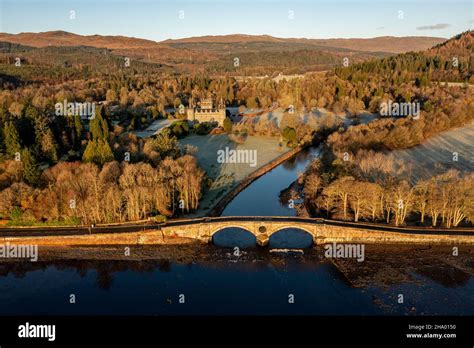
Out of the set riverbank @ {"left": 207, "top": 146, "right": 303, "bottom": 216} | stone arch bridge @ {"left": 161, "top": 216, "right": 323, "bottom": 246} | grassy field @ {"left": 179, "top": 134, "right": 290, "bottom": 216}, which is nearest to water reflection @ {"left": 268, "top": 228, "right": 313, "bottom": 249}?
stone arch bridge @ {"left": 161, "top": 216, "right": 323, "bottom": 246}

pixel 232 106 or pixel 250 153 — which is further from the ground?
pixel 232 106

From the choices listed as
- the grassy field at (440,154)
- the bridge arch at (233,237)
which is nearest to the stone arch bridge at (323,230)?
the bridge arch at (233,237)

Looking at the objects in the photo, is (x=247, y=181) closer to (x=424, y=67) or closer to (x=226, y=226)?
(x=226, y=226)

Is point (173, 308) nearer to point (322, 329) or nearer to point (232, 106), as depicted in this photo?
point (322, 329)

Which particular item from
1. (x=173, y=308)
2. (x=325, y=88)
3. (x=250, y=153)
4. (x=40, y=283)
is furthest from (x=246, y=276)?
(x=325, y=88)

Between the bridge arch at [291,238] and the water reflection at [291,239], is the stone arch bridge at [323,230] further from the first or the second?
the water reflection at [291,239]

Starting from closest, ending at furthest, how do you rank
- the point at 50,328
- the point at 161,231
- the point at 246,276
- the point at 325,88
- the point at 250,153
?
the point at 50,328 < the point at 246,276 < the point at 161,231 < the point at 250,153 < the point at 325,88

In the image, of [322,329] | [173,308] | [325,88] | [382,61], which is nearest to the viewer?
[322,329]
